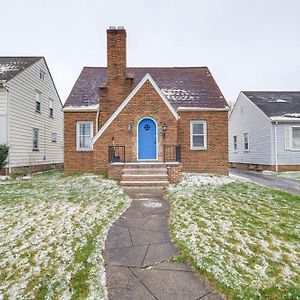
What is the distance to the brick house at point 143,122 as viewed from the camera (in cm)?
Answer: 1273

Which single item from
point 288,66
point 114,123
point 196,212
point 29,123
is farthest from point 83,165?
point 288,66

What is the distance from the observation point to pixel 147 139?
12961mm

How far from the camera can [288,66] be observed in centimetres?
4409

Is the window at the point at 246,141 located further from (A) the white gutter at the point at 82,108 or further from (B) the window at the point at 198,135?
(A) the white gutter at the point at 82,108

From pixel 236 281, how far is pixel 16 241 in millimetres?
3876

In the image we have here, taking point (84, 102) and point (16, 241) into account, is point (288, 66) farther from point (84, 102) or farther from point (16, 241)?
point (16, 241)

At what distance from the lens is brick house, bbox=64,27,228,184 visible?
12734 mm

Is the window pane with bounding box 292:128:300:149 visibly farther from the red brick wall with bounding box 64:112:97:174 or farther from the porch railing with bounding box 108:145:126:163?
the red brick wall with bounding box 64:112:97:174

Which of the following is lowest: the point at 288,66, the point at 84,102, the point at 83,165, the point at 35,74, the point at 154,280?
the point at 154,280

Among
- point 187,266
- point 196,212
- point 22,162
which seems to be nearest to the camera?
point 187,266

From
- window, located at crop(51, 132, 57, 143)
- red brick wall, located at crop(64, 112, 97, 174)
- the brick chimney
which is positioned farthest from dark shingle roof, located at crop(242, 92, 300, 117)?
window, located at crop(51, 132, 57, 143)

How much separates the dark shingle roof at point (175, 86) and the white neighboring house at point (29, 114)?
3406 millimetres

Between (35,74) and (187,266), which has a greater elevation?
(35,74)

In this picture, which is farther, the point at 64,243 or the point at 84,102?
the point at 84,102
